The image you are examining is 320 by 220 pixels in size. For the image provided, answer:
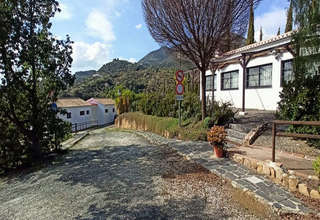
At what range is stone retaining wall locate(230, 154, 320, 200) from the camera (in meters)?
2.58

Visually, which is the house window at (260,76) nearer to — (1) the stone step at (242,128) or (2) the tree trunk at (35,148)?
(1) the stone step at (242,128)

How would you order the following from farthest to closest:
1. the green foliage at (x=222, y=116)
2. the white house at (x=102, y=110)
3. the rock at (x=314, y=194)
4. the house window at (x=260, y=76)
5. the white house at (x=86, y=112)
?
the white house at (x=102, y=110) → the white house at (x=86, y=112) → the house window at (x=260, y=76) → the green foliage at (x=222, y=116) → the rock at (x=314, y=194)

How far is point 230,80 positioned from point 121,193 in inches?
408

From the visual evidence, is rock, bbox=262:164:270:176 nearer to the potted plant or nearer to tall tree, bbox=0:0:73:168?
the potted plant

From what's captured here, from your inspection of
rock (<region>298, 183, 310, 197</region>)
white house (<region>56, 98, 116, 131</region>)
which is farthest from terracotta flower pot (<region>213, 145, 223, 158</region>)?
white house (<region>56, 98, 116, 131</region>)

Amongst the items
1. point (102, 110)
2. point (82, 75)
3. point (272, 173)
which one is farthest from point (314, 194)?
point (82, 75)

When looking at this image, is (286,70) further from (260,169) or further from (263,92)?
(260,169)

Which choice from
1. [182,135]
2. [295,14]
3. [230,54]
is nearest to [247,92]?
[230,54]

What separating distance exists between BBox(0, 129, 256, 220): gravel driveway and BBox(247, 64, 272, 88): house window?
7133mm

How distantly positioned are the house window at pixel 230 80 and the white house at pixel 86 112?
65.3ft

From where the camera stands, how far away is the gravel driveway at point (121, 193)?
8.27 feet

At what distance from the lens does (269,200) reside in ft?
8.14

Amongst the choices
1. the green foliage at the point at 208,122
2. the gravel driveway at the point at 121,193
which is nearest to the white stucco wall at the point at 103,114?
the gravel driveway at the point at 121,193

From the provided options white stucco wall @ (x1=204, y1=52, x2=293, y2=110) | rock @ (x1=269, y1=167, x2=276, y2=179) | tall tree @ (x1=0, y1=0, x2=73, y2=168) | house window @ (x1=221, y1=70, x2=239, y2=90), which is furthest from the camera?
house window @ (x1=221, y1=70, x2=239, y2=90)
